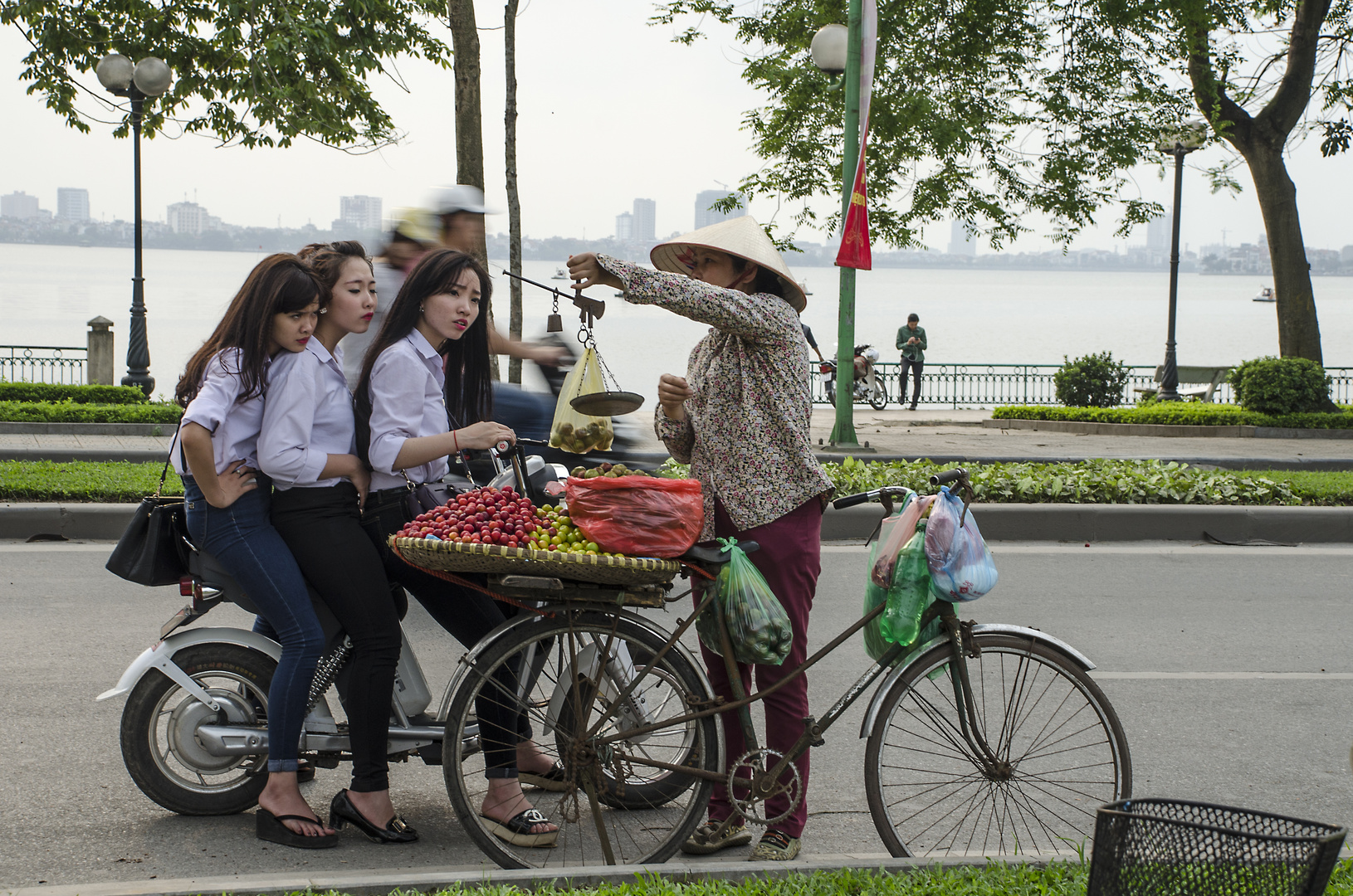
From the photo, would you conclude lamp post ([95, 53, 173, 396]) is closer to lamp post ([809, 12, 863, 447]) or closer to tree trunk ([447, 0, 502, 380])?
tree trunk ([447, 0, 502, 380])

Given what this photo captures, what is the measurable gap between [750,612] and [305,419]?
1.43 meters

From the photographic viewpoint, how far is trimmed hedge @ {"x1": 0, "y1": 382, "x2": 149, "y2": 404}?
54.7 ft

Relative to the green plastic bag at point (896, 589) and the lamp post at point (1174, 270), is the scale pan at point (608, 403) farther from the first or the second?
the lamp post at point (1174, 270)

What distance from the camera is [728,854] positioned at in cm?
368

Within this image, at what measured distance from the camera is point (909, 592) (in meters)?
3.38

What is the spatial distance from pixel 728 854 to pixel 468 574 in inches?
47.3

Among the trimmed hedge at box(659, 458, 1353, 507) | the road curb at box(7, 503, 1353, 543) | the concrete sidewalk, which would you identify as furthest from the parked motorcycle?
the road curb at box(7, 503, 1353, 543)

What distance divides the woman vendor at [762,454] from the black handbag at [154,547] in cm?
155

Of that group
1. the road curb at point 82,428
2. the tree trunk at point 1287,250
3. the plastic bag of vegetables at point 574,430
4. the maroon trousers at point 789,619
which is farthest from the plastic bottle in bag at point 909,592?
the tree trunk at point 1287,250

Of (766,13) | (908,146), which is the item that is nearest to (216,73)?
(766,13)

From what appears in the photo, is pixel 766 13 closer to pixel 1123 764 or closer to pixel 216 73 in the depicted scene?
pixel 216 73

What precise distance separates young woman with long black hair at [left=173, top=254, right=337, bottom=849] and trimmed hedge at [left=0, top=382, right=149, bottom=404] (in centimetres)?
1446

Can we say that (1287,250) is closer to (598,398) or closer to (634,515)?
(598,398)

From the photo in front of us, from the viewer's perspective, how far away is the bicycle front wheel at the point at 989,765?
346cm
